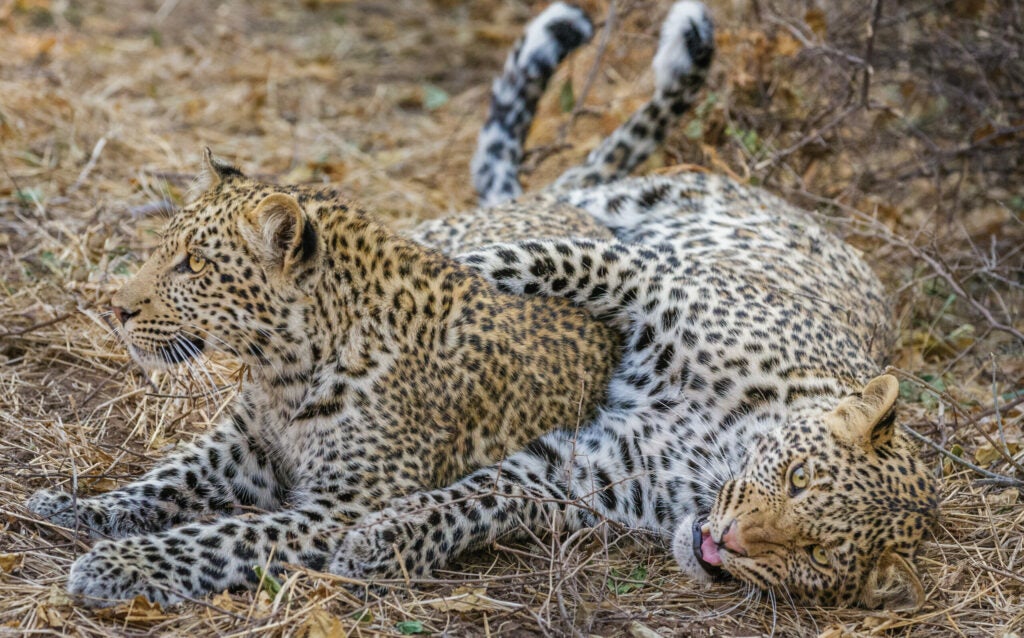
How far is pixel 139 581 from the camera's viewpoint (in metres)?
4.64

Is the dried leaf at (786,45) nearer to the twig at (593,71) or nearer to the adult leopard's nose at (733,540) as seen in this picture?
the twig at (593,71)

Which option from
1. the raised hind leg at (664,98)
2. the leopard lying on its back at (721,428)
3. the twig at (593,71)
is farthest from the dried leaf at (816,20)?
the leopard lying on its back at (721,428)

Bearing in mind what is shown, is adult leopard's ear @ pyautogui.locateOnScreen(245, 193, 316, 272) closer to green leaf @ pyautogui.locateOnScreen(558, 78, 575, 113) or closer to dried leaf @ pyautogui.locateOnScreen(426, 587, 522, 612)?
dried leaf @ pyautogui.locateOnScreen(426, 587, 522, 612)

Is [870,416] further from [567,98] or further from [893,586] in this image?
[567,98]

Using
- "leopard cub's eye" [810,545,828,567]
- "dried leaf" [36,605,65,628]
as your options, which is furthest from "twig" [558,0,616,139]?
"dried leaf" [36,605,65,628]

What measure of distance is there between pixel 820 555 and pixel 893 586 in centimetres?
41

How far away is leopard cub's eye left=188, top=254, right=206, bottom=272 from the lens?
5.17 m

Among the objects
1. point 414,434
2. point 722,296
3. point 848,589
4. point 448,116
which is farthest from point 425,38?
point 848,589

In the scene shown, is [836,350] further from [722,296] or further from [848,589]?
[848,589]

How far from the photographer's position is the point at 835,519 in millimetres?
4910

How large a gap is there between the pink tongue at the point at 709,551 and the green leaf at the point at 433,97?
8.50 meters

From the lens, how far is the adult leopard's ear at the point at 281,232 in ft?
16.3

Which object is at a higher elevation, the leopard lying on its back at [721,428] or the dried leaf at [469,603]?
the leopard lying on its back at [721,428]

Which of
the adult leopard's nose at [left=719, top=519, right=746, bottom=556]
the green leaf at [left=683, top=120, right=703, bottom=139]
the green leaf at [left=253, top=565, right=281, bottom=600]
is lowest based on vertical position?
the green leaf at [left=253, top=565, right=281, bottom=600]
